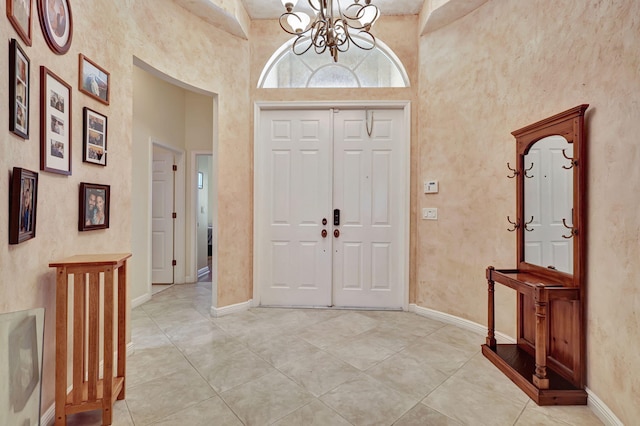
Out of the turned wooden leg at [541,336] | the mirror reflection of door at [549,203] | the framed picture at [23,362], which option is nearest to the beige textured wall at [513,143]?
the mirror reflection of door at [549,203]

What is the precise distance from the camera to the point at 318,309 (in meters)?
3.32

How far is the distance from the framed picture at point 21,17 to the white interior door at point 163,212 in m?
3.14

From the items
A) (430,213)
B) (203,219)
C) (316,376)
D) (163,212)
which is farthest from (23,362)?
(203,219)

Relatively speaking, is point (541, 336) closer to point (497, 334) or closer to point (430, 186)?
point (497, 334)

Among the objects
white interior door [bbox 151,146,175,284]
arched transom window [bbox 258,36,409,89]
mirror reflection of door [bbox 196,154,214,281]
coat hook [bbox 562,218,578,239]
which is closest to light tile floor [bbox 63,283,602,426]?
coat hook [bbox 562,218,578,239]

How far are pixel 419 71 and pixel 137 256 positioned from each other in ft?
13.1

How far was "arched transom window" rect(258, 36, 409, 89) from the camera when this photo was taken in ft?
10.9

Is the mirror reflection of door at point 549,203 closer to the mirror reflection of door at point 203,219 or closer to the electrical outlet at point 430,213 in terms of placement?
the electrical outlet at point 430,213

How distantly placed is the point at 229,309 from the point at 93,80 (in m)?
2.37

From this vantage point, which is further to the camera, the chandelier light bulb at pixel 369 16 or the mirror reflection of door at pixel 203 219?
the mirror reflection of door at pixel 203 219

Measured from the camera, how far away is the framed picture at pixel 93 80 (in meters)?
1.78

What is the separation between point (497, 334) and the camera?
2568 mm

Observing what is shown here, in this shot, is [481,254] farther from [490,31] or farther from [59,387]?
[59,387]

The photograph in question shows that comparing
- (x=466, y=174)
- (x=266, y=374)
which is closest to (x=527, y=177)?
(x=466, y=174)
